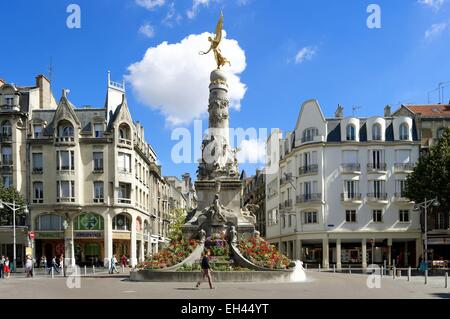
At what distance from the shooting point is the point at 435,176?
47.8 meters

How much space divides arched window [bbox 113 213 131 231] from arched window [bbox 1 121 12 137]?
558 inches

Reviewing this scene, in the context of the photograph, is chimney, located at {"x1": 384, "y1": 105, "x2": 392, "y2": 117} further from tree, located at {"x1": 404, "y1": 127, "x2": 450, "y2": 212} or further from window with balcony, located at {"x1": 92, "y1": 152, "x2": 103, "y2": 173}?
window with balcony, located at {"x1": 92, "y1": 152, "x2": 103, "y2": 173}

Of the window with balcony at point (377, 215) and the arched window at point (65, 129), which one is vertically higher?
the arched window at point (65, 129)

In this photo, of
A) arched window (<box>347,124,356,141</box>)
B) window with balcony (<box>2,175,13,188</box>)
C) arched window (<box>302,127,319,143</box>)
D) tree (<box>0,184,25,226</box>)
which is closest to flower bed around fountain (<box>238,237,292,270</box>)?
tree (<box>0,184,25,226</box>)

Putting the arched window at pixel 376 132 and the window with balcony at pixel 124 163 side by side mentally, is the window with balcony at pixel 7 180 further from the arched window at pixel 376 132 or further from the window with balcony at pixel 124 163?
the arched window at pixel 376 132

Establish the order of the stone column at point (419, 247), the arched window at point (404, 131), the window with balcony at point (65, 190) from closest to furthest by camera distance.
A: the window with balcony at point (65, 190), the stone column at point (419, 247), the arched window at point (404, 131)

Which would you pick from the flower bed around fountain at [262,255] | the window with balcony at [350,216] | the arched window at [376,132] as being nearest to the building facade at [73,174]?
the window with balcony at [350,216]

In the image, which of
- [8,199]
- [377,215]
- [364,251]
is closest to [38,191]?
[8,199]

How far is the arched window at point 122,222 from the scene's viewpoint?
60281 millimetres

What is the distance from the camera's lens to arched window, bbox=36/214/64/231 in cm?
5831

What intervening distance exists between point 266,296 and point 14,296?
396 inches

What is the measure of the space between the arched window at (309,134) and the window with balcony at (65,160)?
2503cm
